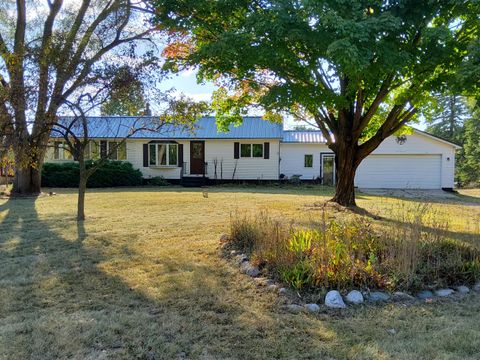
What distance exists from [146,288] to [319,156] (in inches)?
863

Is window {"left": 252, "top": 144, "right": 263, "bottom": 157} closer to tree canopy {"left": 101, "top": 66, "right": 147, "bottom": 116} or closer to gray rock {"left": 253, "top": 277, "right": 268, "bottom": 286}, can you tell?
tree canopy {"left": 101, "top": 66, "right": 147, "bottom": 116}

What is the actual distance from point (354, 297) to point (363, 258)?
998 mm

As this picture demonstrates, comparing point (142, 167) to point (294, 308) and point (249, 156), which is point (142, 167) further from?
point (294, 308)

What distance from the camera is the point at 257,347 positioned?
313 centimetres

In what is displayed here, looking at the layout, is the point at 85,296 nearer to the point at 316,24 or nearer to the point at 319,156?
the point at 316,24

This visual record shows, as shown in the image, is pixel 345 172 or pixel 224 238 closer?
pixel 224 238

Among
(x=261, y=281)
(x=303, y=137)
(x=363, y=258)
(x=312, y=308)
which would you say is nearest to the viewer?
(x=312, y=308)

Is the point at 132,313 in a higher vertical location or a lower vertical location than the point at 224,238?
lower

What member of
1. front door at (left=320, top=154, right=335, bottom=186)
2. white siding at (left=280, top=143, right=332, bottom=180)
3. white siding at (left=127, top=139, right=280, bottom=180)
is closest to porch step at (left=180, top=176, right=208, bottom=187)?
white siding at (left=127, top=139, right=280, bottom=180)

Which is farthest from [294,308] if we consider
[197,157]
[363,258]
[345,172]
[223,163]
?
[197,157]

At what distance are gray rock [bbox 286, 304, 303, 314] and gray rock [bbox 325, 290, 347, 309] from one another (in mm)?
309

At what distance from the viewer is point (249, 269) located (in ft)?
Result: 16.8

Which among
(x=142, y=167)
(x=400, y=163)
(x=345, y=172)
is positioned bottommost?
(x=345, y=172)

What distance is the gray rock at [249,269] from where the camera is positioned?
499 cm
